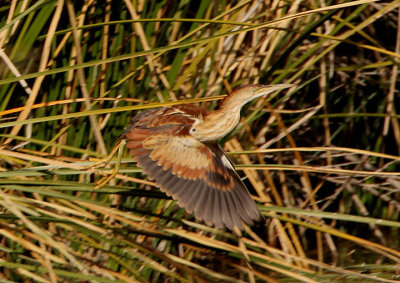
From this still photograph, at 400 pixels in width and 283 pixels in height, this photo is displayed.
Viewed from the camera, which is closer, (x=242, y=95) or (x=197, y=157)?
(x=197, y=157)

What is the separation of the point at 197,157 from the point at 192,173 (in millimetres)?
62

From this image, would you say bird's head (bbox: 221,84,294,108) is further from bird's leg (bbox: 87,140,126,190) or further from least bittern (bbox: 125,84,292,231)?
bird's leg (bbox: 87,140,126,190)

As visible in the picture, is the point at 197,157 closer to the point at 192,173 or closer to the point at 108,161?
the point at 192,173

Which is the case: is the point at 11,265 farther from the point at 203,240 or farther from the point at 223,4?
the point at 223,4

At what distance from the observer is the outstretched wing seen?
5.77 feet

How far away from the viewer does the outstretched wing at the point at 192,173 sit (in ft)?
5.77

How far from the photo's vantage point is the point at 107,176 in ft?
6.33

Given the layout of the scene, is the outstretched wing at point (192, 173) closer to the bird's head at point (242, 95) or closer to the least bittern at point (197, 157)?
the least bittern at point (197, 157)

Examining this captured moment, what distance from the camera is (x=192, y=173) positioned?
1.83 m

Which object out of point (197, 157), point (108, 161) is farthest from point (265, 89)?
point (108, 161)

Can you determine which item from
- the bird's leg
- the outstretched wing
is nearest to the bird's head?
the outstretched wing

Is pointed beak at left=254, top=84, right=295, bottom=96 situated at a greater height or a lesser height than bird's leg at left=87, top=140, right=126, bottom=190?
greater

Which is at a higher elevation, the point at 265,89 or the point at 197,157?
the point at 265,89

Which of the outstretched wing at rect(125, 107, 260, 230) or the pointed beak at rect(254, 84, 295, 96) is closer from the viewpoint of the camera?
the outstretched wing at rect(125, 107, 260, 230)
